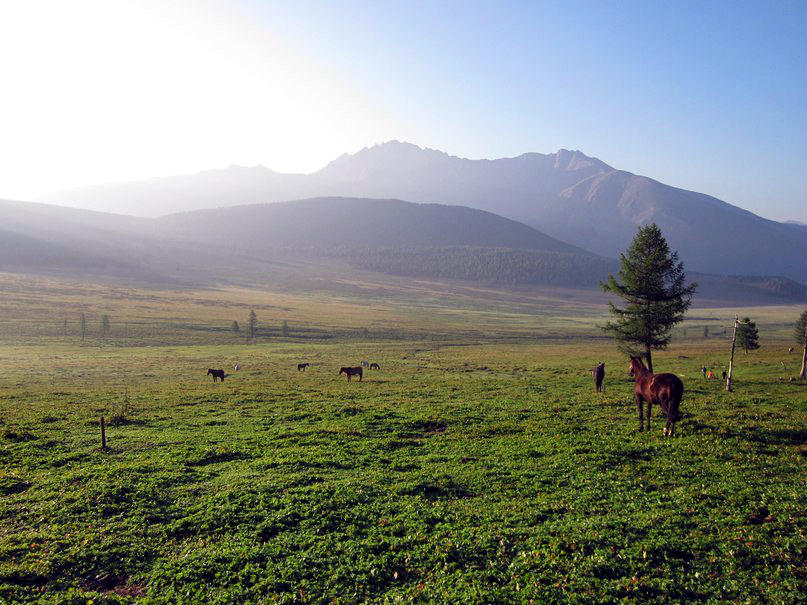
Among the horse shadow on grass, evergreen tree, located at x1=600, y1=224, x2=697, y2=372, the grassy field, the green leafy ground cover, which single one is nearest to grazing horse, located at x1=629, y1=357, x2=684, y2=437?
the grassy field

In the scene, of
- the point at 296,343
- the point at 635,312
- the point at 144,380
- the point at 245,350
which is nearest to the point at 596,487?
the point at 635,312

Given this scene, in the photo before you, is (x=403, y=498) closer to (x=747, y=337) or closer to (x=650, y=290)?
(x=650, y=290)

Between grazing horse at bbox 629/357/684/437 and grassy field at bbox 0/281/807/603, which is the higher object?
grazing horse at bbox 629/357/684/437

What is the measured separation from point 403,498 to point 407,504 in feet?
1.79

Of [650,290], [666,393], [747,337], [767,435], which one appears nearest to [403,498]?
[666,393]

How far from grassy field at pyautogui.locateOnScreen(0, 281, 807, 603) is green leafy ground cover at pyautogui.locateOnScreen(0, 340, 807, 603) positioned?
0.23 feet

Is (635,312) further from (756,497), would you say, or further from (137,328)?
(137,328)

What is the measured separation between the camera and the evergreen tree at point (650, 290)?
4162 cm

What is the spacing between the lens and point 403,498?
15062 mm

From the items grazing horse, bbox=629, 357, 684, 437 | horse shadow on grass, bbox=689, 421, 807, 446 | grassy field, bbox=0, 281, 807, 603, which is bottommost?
grassy field, bbox=0, 281, 807, 603

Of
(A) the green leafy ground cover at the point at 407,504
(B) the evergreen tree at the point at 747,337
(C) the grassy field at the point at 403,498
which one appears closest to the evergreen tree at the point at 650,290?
(C) the grassy field at the point at 403,498

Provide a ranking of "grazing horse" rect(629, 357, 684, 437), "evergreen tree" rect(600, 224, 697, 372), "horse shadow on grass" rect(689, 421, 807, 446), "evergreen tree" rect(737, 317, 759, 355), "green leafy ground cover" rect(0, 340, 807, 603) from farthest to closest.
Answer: "evergreen tree" rect(737, 317, 759, 355) < "evergreen tree" rect(600, 224, 697, 372) < "grazing horse" rect(629, 357, 684, 437) < "horse shadow on grass" rect(689, 421, 807, 446) < "green leafy ground cover" rect(0, 340, 807, 603)

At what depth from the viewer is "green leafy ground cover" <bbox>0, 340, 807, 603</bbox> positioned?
1076 centimetres

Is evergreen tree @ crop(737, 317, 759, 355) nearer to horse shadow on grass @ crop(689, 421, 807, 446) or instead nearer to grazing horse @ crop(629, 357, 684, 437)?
horse shadow on grass @ crop(689, 421, 807, 446)
